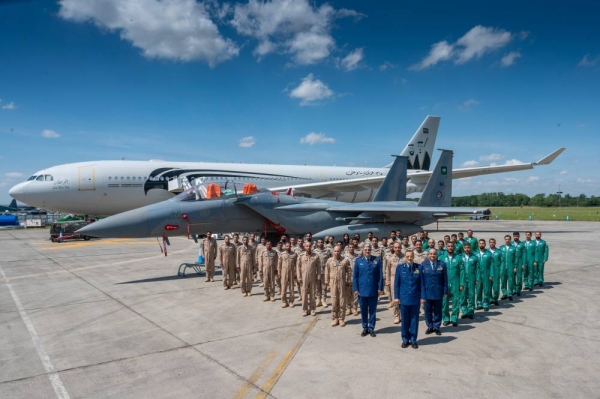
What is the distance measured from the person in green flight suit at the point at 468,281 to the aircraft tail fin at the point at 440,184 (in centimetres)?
740

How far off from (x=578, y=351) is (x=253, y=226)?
8488mm

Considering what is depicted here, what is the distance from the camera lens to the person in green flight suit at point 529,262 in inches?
366

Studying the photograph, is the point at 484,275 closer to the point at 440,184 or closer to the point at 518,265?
the point at 518,265

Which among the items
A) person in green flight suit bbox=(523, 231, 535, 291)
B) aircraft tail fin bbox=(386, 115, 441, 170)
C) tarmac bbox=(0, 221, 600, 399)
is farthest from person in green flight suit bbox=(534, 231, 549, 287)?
aircraft tail fin bbox=(386, 115, 441, 170)

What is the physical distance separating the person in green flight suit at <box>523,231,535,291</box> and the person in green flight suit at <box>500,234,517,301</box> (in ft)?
2.18

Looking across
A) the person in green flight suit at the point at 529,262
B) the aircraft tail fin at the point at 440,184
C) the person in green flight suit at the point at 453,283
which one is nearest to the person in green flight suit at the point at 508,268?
the person in green flight suit at the point at 529,262

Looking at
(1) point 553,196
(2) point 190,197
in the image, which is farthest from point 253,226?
(1) point 553,196

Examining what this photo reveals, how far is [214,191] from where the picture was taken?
11484 mm

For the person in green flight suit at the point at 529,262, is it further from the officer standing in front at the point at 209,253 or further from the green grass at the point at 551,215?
the green grass at the point at 551,215

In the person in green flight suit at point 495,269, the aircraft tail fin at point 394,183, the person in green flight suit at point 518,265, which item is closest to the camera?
the person in green flight suit at point 495,269

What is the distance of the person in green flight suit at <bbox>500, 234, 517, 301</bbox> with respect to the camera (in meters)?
8.60

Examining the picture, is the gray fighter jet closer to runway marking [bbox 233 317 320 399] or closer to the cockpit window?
the cockpit window

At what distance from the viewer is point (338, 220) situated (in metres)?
13.0

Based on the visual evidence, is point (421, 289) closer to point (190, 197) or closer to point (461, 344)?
point (461, 344)
